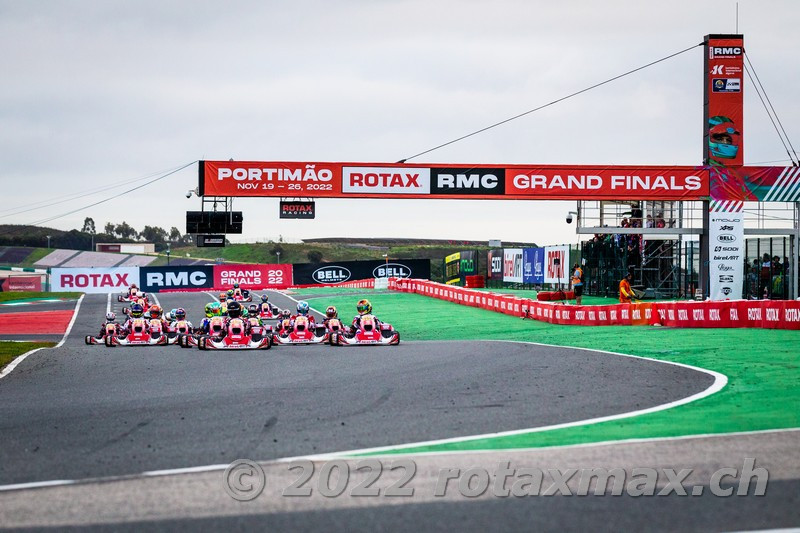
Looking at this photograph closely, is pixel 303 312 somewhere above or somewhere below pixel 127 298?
above

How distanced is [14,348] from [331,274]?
42.1 m

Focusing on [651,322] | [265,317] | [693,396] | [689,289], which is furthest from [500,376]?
[689,289]

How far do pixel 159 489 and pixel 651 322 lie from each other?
63.9 ft

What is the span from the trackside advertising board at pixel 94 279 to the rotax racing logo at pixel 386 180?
33.0 meters

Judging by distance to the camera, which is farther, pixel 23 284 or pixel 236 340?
pixel 23 284

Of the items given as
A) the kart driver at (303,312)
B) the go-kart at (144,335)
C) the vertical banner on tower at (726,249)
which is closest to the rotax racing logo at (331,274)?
the vertical banner on tower at (726,249)

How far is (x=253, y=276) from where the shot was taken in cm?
6256

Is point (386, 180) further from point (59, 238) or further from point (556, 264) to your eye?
point (59, 238)

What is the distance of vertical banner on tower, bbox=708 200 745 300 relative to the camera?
32.1m

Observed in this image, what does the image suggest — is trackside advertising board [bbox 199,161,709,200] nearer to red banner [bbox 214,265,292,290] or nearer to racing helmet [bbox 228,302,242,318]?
racing helmet [bbox 228,302,242,318]

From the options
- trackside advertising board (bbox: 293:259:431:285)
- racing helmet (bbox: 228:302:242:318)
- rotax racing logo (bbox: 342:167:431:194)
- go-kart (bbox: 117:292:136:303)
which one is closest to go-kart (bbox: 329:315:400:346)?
racing helmet (bbox: 228:302:242:318)

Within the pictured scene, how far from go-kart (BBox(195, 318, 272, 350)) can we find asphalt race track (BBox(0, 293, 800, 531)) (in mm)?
1830

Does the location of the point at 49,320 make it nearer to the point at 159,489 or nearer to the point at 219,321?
the point at 219,321

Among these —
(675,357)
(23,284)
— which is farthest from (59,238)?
(675,357)
